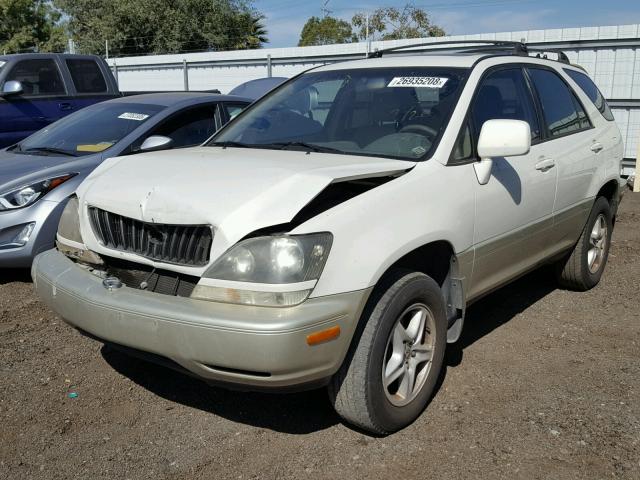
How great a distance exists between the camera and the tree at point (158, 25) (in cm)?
3853

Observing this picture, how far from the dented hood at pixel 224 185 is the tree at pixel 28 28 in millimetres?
42623

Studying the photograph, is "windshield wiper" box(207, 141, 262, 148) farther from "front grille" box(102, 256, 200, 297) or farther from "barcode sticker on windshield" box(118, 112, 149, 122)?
"barcode sticker on windshield" box(118, 112, 149, 122)

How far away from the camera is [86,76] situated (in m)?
9.62

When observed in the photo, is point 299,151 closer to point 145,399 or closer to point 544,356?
point 145,399

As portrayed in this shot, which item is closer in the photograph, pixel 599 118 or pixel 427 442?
pixel 427 442

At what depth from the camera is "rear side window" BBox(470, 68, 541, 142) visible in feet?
13.4

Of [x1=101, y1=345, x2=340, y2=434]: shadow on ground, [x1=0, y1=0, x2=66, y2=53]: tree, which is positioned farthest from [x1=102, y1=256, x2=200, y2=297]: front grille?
[x1=0, y1=0, x2=66, y2=53]: tree

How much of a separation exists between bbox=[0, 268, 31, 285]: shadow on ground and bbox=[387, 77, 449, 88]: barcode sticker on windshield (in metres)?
3.47

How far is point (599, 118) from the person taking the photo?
216 inches

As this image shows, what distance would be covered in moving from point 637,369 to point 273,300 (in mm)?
2487

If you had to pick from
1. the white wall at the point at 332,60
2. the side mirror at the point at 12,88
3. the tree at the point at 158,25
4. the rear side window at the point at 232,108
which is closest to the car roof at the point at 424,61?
the rear side window at the point at 232,108

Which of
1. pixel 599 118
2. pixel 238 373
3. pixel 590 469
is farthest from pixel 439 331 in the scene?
pixel 599 118

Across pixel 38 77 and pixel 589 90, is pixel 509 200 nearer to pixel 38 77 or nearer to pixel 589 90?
pixel 589 90

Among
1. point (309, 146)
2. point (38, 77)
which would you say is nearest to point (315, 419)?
point (309, 146)
